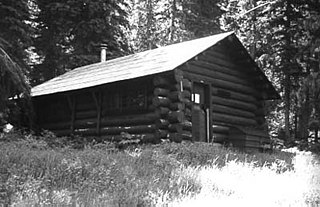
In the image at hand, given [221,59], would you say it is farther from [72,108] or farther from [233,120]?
[72,108]

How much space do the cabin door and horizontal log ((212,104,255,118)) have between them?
1.50 ft

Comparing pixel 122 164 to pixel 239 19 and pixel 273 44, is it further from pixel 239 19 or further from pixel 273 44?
pixel 239 19

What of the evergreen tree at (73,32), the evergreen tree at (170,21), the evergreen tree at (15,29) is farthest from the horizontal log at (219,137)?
the evergreen tree at (170,21)

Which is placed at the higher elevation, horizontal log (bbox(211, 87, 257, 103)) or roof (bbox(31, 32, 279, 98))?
roof (bbox(31, 32, 279, 98))

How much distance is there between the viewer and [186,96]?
1513 centimetres

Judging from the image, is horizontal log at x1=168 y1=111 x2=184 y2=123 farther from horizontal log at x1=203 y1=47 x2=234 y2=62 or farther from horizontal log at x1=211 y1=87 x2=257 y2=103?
horizontal log at x1=203 y1=47 x2=234 y2=62

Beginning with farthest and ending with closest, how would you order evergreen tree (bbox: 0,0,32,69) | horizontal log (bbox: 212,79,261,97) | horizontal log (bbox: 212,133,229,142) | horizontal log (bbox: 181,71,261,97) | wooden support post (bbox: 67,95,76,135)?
1. evergreen tree (bbox: 0,0,32,69)
2. wooden support post (bbox: 67,95,76,135)
3. horizontal log (bbox: 212,79,261,97)
4. horizontal log (bbox: 212,133,229,142)
5. horizontal log (bbox: 181,71,261,97)

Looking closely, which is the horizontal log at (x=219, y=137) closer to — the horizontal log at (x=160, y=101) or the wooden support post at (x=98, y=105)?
the horizontal log at (x=160, y=101)

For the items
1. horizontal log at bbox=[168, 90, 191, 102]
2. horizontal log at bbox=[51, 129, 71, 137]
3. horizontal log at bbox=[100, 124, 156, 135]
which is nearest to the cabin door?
horizontal log at bbox=[168, 90, 191, 102]

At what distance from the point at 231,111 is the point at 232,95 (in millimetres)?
668

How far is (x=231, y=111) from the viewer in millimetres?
17406

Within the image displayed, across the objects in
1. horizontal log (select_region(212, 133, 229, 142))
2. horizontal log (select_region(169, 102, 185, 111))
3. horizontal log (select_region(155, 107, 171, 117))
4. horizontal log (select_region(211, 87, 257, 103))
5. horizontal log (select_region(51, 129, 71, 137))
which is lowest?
horizontal log (select_region(212, 133, 229, 142))

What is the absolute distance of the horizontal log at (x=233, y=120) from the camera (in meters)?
16.6

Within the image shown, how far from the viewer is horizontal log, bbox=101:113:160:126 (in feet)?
49.5
